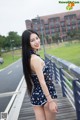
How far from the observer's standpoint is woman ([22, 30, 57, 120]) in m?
3.88

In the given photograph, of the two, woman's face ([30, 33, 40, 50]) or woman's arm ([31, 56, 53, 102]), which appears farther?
woman's face ([30, 33, 40, 50])

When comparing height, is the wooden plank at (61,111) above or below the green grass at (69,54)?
above

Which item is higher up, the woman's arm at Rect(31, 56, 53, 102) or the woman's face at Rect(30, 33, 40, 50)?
the woman's face at Rect(30, 33, 40, 50)

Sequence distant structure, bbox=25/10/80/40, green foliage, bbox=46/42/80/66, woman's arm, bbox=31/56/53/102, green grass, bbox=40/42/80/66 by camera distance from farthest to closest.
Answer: distant structure, bbox=25/10/80/40 → green grass, bbox=40/42/80/66 → green foliage, bbox=46/42/80/66 → woman's arm, bbox=31/56/53/102

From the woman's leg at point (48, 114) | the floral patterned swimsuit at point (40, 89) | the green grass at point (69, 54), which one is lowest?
the green grass at point (69, 54)

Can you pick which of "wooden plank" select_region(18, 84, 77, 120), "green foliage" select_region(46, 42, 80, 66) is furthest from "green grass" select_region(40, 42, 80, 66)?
"wooden plank" select_region(18, 84, 77, 120)

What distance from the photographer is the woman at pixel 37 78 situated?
3883 mm

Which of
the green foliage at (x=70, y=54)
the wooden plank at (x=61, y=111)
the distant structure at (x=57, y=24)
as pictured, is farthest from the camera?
the distant structure at (x=57, y=24)

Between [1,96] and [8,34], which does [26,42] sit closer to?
[1,96]

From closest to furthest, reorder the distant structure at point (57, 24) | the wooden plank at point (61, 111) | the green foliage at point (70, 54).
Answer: the wooden plank at point (61, 111) < the green foliage at point (70, 54) < the distant structure at point (57, 24)

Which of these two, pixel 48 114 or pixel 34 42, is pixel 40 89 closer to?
pixel 48 114

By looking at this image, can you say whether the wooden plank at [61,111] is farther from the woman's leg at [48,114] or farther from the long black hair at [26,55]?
the long black hair at [26,55]

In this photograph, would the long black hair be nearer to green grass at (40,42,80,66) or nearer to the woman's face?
the woman's face

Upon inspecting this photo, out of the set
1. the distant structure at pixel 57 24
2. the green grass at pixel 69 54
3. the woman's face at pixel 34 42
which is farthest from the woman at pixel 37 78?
the distant structure at pixel 57 24
